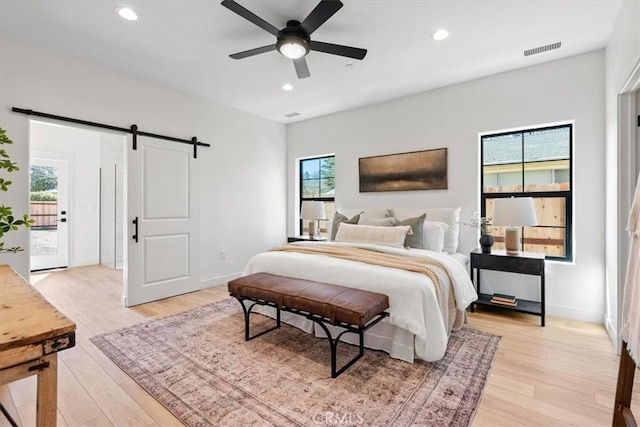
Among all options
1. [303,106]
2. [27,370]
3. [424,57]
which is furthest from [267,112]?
[27,370]

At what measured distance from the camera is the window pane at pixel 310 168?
540 centimetres

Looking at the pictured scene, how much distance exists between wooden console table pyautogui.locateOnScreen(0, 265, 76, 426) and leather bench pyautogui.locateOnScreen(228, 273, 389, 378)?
4.72ft

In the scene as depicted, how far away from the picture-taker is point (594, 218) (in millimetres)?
3016

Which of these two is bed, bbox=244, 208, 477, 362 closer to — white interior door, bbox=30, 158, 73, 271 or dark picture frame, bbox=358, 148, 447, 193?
dark picture frame, bbox=358, 148, 447, 193

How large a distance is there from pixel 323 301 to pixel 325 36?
2.32m

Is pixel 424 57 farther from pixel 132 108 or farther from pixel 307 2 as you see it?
pixel 132 108

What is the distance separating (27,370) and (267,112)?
4.62 metres

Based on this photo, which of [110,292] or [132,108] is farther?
[110,292]

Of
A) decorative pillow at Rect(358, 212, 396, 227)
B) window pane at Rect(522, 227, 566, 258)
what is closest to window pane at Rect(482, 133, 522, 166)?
window pane at Rect(522, 227, 566, 258)

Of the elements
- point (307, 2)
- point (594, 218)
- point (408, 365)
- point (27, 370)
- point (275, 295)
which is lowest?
point (408, 365)

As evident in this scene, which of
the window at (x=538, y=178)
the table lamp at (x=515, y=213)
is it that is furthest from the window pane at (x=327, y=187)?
the table lamp at (x=515, y=213)

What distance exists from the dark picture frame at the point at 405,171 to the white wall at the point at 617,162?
5.16ft

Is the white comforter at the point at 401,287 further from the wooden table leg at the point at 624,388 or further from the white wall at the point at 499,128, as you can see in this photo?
the white wall at the point at 499,128

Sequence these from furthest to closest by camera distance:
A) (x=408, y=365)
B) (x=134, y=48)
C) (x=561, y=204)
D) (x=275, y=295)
A: 1. (x=561, y=204)
2. (x=134, y=48)
3. (x=275, y=295)
4. (x=408, y=365)
